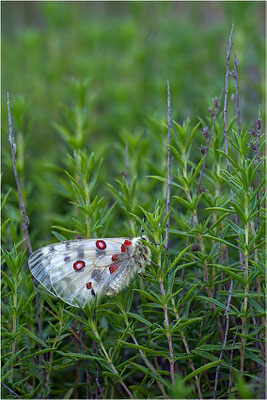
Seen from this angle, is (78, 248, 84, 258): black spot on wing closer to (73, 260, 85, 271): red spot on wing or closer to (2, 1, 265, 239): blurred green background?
(73, 260, 85, 271): red spot on wing

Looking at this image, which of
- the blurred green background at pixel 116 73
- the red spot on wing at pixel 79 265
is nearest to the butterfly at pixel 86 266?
the red spot on wing at pixel 79 265

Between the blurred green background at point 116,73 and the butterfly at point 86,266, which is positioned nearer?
the butterfly at point 86,266

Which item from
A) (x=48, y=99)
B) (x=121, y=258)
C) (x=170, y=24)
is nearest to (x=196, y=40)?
(x=170, y=24)

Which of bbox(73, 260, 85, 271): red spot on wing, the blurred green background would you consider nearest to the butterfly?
bbox(73, 260, 85, 271): red spot on wing

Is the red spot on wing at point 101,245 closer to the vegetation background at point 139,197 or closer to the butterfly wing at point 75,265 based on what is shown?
the butterfly wing at point 75,265

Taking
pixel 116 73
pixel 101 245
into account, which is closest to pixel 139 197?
pixel 101 245
